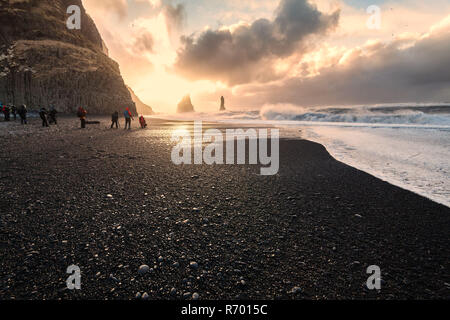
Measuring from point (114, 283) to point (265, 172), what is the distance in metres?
5.84

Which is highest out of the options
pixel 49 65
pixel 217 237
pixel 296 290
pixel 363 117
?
pixel 49 65

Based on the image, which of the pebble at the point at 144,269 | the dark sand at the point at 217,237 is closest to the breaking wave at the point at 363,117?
the dark sand at the point at 217,237

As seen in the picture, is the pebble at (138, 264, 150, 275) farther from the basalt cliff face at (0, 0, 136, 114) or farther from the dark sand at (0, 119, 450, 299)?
the basalt cliff face at (0, 0, 136, 114)

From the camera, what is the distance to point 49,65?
3956 cm

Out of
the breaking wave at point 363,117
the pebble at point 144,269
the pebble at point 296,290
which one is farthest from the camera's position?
the breaking wave at point 363,117

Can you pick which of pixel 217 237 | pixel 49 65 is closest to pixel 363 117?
pixel 217 237

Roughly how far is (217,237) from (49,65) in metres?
54.8

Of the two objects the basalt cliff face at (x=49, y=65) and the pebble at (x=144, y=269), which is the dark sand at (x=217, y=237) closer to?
the pebble at (x=144, y=269)

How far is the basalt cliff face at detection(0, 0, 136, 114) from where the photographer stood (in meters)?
36.4

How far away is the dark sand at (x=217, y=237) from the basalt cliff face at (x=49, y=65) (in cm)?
4483

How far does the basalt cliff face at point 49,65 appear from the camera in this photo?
120ft

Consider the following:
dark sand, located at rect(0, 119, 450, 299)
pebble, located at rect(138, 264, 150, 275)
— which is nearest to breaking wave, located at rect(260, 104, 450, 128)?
dark sand, located at rect(0, 119, 450, 299)

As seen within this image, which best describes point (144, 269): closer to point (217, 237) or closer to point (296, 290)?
point (217, 237)
